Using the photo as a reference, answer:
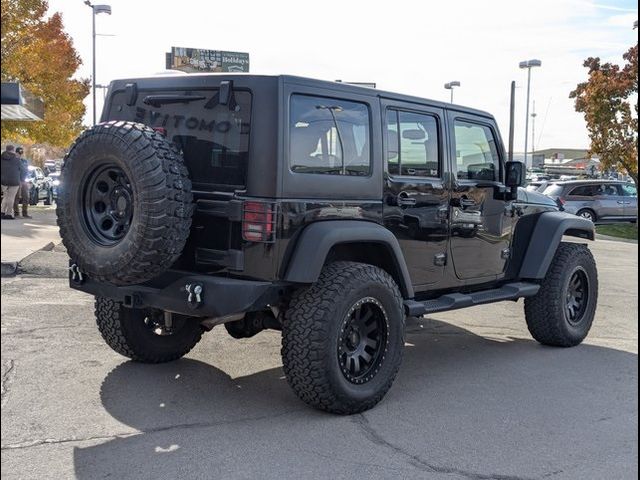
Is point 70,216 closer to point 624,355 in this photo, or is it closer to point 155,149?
point 155,149

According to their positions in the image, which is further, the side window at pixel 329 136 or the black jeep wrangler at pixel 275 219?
the side window at pixel 329 136

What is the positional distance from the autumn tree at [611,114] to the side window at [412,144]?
18.0m

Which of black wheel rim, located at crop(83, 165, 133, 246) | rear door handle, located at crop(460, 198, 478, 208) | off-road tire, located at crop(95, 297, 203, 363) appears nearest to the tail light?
black wheel rim, located at crop(83, 165, 133, 246)

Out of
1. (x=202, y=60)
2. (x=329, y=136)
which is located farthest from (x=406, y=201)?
(x=202, y=60)

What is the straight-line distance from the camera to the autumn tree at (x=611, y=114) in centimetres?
2153

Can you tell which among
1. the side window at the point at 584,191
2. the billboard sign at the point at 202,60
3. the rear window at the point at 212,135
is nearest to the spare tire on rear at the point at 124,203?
the rear window at the point at 212,135

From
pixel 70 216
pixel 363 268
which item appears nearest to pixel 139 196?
pixel 70 216

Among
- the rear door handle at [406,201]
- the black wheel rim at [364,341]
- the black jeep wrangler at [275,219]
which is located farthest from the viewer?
the rear door handle at [406,201]

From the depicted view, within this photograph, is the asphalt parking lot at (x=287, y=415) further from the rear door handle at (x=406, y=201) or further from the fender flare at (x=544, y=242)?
the rear door handle at (x=406, y=201)

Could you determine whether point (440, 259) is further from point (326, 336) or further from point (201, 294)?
point (201, 294)

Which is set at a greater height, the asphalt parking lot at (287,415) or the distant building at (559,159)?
the distant building at (559,159)

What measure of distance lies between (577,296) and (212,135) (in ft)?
13.2

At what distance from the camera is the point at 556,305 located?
611 centimetres

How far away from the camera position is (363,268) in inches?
173
